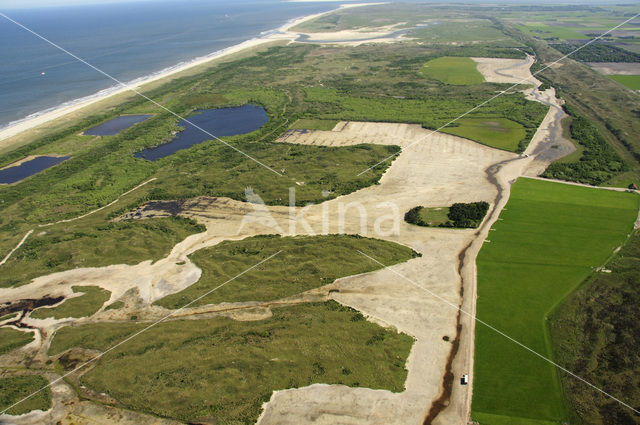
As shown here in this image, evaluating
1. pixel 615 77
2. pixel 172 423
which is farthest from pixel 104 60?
pixel 615 77

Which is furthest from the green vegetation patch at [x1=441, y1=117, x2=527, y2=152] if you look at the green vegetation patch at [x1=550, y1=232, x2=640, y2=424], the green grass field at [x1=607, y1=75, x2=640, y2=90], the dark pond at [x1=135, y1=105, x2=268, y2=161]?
the green grass field at [x1=607, y1=75, x2=640, y2=90]

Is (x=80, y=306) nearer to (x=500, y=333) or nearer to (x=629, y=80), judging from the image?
(x=500, y=333)

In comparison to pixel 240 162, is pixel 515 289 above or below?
below

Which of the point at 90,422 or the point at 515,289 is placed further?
the point at 515,289

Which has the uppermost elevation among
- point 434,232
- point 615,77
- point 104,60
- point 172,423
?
point 104,60

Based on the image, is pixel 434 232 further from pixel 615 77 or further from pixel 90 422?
pixel 615 77

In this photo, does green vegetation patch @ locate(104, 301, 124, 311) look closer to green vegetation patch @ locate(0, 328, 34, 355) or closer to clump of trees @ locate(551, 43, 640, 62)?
green vegetation patch @ locate(0, 328, 34, 355)
